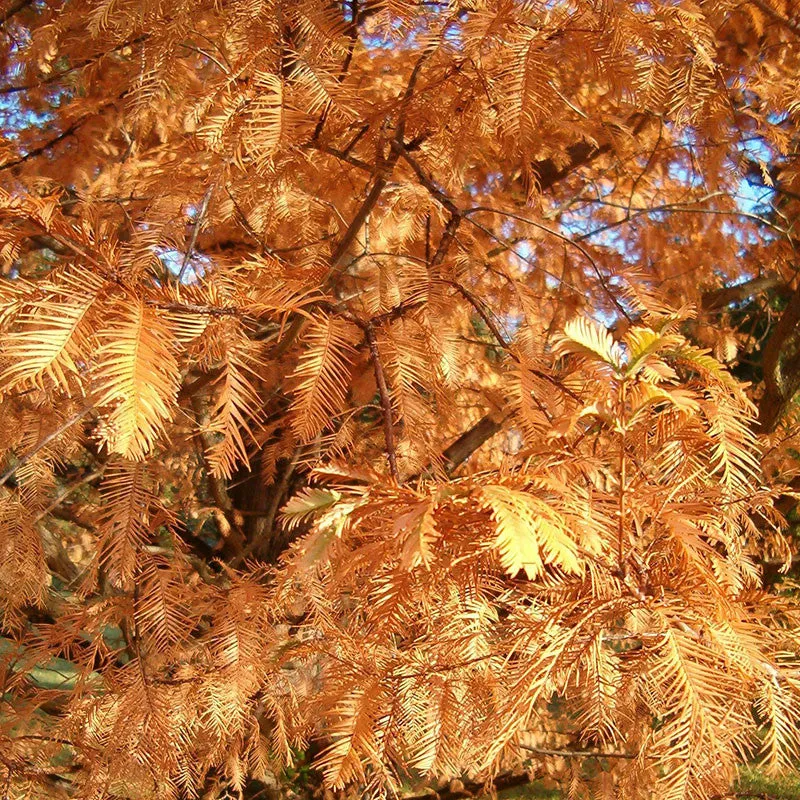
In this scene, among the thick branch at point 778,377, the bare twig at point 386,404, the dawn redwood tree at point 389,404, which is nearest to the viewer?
the dawn redwood tree at point 389,404

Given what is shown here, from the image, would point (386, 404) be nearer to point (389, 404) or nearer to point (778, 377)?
point (389, 404)

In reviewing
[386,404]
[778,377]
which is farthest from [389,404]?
[778,377]

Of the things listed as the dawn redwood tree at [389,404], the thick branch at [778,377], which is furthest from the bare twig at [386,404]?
the thick branch at [778,377]

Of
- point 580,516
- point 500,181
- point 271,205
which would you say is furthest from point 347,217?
point 580,516

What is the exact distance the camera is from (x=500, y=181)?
7.71 feet

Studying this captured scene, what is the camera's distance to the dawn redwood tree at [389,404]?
2.52 ft

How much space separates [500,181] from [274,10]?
1.22 meters

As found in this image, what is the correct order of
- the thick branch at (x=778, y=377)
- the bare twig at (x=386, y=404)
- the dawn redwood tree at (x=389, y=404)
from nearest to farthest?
the dawn redwood tree at (x=389, y=404) → the bare twig at (x=386, y=404) → the thick branch at (x=778, y=377)

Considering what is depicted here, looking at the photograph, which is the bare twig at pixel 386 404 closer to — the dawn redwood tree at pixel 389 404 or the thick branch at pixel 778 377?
the dawn redwood tree at pixel 389 404

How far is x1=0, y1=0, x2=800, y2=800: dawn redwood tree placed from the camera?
769 mm

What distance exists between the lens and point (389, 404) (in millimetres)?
1085

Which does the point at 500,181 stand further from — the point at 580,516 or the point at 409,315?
the point at 580,516

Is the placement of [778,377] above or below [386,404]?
above

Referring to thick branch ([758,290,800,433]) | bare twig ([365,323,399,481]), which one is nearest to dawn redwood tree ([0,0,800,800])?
bare twig ([365,323,399,481])
